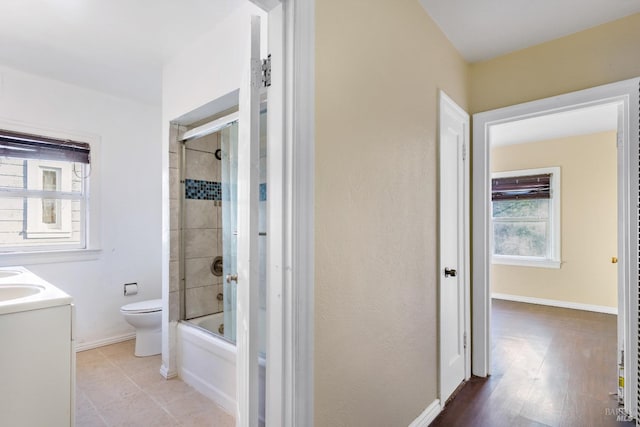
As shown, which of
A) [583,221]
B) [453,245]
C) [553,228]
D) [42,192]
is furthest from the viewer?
[553,228]

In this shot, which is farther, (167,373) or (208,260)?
(208,260)

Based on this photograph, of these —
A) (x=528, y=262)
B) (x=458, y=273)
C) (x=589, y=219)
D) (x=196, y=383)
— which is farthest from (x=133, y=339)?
(x=589, y=219)

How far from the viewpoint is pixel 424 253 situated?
1.92 meters

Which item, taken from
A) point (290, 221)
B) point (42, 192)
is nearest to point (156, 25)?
point (290, 221)

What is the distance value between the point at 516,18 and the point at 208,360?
2.99m

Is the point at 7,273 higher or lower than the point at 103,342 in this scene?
higher

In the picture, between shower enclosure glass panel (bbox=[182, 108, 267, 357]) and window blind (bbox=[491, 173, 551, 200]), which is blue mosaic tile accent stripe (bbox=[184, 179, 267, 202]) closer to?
shower enclosure glass panel (bbox=[182, 108, 267, 357])

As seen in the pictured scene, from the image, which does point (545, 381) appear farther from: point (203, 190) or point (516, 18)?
point (203, 190)

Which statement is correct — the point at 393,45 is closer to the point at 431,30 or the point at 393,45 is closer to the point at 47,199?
the point at 431,30

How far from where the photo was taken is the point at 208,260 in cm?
286

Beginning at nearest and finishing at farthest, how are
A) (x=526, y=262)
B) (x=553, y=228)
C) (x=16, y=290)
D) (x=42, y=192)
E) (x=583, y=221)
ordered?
(x=16, y=290) → (x=42, y=192) → (x=583, y=221) → (x=553, y=228) → (x=526, y=262)

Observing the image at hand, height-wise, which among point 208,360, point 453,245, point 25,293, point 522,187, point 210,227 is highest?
point 522,187

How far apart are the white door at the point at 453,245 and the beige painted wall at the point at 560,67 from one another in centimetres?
31

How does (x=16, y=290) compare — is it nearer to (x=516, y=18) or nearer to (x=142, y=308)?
(x=142, y=308)
